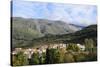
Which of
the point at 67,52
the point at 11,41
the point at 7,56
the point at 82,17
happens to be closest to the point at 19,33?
the point at 11,41

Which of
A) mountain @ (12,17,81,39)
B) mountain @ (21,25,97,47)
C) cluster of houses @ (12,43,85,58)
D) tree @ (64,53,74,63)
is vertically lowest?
tree @ (64,53,74,63)

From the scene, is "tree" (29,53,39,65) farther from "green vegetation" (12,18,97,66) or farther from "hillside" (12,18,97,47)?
"hillside" (12,18,97,47)

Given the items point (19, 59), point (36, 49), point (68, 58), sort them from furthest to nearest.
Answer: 1. point (68, 58)
2. point (36, 49)
3. point (19, 59)

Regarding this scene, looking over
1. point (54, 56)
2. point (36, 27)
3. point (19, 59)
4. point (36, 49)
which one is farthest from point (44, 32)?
point (19, 59)

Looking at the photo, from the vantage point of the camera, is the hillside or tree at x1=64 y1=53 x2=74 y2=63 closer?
the hillside

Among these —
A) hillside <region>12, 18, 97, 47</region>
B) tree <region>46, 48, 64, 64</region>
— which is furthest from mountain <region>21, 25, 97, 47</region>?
tree <region>46, 48, 64, 64</region>

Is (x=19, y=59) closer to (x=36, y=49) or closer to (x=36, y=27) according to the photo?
(x=36, y=49)

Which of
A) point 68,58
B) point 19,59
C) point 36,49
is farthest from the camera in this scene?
point 68,58

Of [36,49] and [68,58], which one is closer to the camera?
[36,49]

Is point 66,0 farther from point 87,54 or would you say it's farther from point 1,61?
point 1,61

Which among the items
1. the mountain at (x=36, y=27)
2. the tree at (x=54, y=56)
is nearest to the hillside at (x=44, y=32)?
the mountain at (x=36, y=27)
